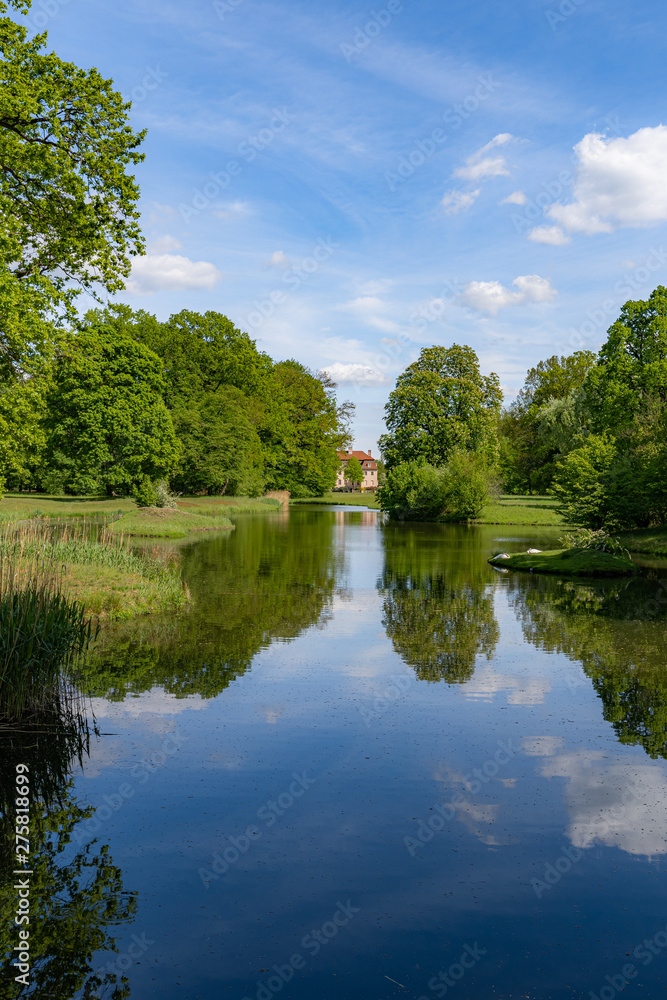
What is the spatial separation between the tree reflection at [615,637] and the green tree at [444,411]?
37.1 meters

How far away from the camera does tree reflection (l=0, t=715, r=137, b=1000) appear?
4.57 m

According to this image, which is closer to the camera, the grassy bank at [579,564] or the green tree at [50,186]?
the green tree at [50,186]

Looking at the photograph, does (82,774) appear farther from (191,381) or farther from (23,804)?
(191,381)

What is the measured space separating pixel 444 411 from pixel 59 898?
60.1 metres

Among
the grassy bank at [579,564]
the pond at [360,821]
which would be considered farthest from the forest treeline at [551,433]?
the pond at [360,821]

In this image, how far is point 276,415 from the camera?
7944 centimetres

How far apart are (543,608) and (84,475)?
43.9m

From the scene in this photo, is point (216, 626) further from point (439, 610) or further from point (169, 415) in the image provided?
point (169, 415)

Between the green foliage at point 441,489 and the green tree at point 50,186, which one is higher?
the green tree at point 50,186

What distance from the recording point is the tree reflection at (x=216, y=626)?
38.2 feet

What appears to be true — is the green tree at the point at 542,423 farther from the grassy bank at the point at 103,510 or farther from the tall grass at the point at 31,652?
the tall grass at the point at 31,652

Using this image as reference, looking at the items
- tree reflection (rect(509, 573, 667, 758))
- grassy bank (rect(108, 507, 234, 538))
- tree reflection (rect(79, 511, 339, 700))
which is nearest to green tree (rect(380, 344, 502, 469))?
grassy bank (rect(108, 507, 234, 538))

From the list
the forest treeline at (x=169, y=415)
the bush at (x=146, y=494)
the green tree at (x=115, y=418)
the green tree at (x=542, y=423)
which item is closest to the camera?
the forest treeline at (x=169, y=415)

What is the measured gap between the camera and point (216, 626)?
15703 millimetres
